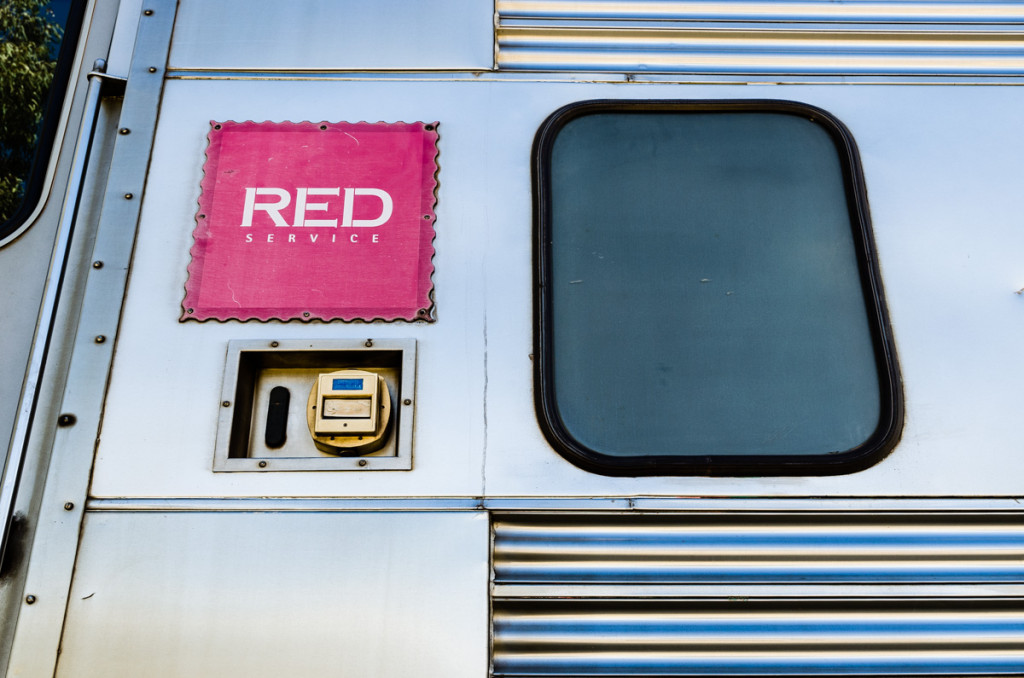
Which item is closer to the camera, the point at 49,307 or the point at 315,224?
the point at 49,307

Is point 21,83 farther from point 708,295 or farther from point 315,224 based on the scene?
point 708,295

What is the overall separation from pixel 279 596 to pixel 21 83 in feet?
5.05

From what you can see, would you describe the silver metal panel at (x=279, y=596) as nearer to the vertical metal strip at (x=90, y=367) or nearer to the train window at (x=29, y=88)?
the vertical metal strip at (x=90, y=367)

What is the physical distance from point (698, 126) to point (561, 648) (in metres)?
1.23

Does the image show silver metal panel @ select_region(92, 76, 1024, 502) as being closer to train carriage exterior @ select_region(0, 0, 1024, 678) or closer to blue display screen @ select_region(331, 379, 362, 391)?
train carriage exterior @ select_region(0, 0, 1024, 678)

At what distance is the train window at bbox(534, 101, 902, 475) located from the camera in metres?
1.59

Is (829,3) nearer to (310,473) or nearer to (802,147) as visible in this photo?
(802,147)

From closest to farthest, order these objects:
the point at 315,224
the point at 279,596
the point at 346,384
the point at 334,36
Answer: the point at 279,596 < the point at 346,384 < the point at 315,224 < the point at 334,36

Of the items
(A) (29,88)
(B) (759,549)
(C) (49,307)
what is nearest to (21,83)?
(A) (29,88)

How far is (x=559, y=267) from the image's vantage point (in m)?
1.72

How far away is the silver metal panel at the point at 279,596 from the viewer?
143cm

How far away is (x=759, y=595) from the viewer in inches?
60.3

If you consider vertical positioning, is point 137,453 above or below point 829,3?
below

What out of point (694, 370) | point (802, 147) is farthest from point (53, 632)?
point (802, 147)
